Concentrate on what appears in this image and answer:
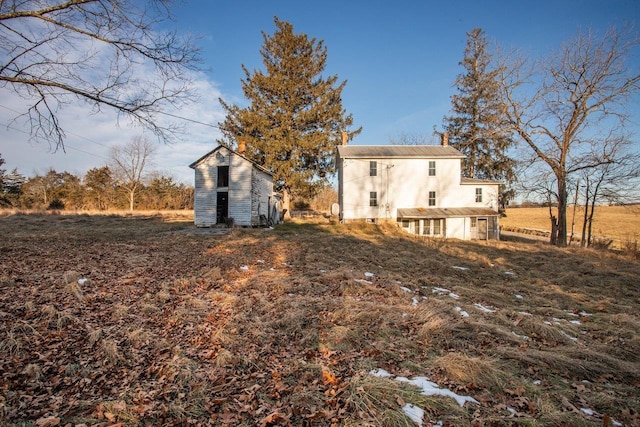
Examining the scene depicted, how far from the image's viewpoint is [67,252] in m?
8.98

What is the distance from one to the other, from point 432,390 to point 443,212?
23.0 m

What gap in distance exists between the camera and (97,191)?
40688 mm

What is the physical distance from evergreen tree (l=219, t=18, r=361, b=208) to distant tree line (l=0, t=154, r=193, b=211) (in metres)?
17.3

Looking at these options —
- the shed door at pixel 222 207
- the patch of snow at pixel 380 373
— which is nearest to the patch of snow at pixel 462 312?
the patch of snow at pixel 380 373

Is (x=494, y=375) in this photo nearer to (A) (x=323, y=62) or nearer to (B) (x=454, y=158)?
(B) (x=454, y=158)

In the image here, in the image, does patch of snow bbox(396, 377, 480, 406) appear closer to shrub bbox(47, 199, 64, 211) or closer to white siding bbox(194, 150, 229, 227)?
white siding bbox(194, 150, 229, 227)

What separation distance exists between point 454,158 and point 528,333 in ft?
71.8

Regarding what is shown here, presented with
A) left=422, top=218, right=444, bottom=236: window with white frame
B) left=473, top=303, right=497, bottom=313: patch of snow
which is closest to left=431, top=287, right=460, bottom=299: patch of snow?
left=473, top=303, right=497, bottom=313: patch of snow

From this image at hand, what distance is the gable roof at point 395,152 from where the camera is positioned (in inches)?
955

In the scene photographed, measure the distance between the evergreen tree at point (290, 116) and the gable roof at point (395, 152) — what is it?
4.87 m

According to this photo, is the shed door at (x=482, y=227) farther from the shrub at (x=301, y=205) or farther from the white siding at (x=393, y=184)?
the shrub at (x=301, y=205)

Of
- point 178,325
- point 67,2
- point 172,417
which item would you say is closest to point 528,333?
point 172,417

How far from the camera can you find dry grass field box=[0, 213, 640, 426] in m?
2.86

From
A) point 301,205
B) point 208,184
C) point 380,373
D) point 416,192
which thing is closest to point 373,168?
point 416,192
